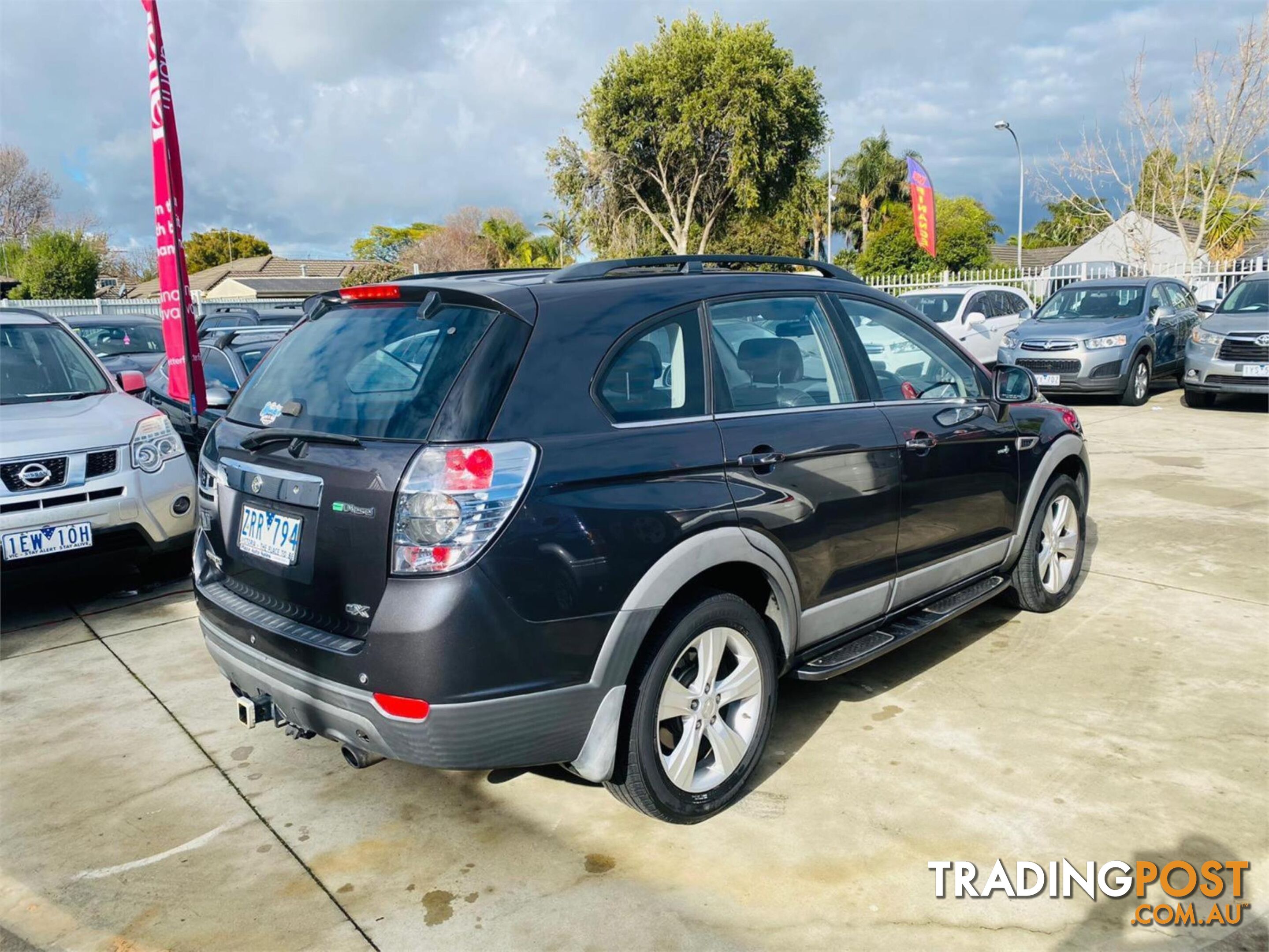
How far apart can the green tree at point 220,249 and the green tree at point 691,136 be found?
57.4 m

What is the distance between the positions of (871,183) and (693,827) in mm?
59375

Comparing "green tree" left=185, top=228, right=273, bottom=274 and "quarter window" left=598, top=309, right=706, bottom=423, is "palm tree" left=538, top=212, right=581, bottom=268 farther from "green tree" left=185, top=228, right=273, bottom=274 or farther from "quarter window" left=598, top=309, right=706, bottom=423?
"green tree" left=185, top=228, right=273, bottom=274

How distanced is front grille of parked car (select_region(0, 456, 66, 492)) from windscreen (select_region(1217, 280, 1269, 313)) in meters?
12.9

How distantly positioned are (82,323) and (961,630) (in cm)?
1223

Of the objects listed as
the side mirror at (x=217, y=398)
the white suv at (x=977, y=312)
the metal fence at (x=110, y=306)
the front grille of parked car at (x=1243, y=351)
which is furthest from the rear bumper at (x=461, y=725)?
the metal fence at (x=110, y=306)

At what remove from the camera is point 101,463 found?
518cm

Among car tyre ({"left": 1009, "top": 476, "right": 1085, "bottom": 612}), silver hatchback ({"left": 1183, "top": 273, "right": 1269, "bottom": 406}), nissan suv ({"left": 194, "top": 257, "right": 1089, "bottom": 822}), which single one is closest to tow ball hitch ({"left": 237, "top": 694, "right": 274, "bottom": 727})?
nissan suv ({"left": 194, "top": 257, "right": 1089, "bottom": 822})

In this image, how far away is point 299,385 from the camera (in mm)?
3121

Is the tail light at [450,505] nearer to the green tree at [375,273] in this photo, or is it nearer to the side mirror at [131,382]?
the side mirror at [131,382]

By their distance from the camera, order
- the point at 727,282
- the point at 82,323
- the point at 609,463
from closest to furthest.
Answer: the point at 609,463, the point at 727,282, the point at 82,323

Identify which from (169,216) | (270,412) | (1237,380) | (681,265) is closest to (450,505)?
(270,412)

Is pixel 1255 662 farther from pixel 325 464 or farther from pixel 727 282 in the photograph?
pixel 325 464

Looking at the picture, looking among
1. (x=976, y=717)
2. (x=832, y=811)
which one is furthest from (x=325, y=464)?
(x=976, y=717)

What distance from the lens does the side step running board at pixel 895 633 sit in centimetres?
340
